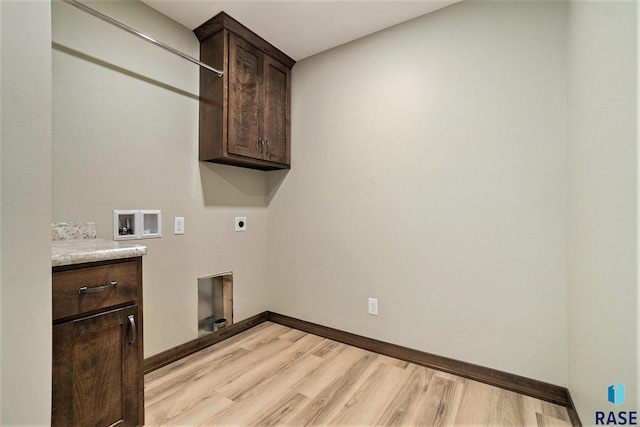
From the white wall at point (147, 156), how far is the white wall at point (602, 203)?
2310mm

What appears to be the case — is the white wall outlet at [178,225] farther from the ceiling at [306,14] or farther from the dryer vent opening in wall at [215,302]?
the ceiling at [306,14]

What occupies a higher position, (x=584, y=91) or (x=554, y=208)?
(x=584, y=91)

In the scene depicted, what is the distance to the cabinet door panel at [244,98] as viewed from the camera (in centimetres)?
216

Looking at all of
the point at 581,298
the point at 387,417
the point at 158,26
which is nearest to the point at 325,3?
the point at 158,26

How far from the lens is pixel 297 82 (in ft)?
8.85

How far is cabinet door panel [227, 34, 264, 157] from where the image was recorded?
7.08 feet

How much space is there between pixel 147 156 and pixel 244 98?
827mm

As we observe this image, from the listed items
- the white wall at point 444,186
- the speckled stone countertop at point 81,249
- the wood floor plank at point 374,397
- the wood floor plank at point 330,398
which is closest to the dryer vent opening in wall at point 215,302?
the white wall at point 444,186

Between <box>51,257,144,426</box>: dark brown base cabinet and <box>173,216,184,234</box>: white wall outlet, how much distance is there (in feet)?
2.71

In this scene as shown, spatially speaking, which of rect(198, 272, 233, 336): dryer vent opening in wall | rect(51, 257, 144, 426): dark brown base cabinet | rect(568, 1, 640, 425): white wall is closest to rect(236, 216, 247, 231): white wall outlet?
rect(198, 272, 233, 336): dryer vent opening in wall

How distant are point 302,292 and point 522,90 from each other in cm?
220

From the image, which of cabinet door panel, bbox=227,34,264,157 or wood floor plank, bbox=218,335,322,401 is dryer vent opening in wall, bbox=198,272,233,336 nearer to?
wood floor plank, bbox=218,335,322,401

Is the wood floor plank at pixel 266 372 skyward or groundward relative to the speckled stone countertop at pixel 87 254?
groundward

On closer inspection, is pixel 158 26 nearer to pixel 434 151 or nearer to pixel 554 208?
pixel 434 151
